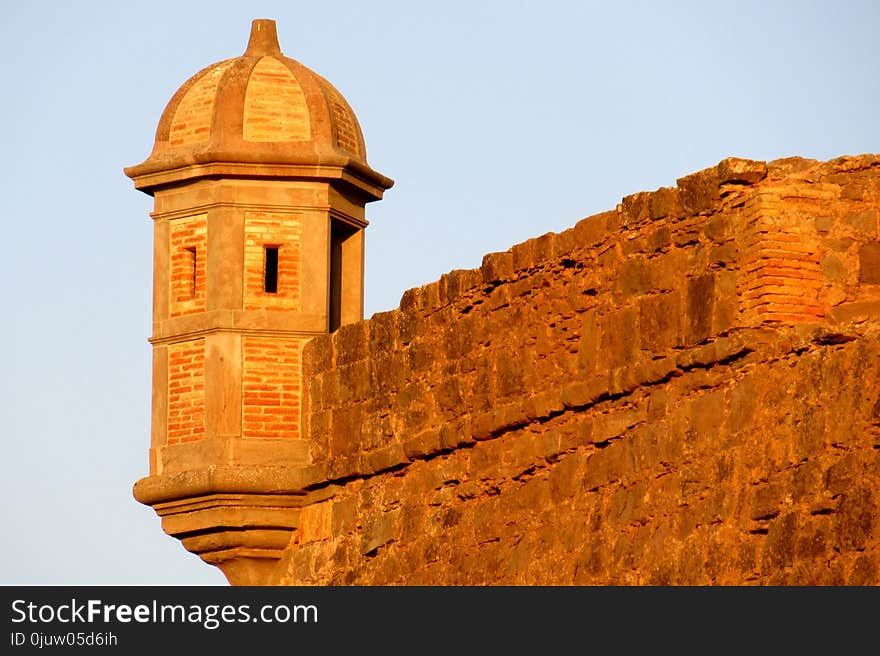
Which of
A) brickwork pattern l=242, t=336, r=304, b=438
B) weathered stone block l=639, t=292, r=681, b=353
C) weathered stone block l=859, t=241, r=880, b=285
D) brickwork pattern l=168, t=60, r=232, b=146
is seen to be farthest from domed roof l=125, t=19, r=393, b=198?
weathered stone block l=859, t=241, r=880, b=285

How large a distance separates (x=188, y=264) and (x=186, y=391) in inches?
31.5

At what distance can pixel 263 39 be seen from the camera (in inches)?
660

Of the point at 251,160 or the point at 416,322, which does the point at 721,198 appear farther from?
the point at 251,160

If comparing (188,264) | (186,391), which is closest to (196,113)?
Result: (188,264)

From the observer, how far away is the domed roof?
1605cm

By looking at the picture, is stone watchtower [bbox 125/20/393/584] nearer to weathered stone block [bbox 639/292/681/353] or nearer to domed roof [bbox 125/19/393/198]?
domed roof [bbox 125/19/393/198]

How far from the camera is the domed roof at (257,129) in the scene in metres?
16.0

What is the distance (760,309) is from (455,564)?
2967mm

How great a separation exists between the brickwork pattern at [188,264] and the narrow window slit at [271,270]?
15.1 inches

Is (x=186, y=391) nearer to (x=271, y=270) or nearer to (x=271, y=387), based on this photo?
(x=271, y=387)

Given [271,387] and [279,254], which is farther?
[279,254]

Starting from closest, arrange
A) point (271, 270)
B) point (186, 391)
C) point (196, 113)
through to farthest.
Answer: point (186, 391), point (271, 270), point (196, 113)

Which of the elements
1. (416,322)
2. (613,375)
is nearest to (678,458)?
(613,375)

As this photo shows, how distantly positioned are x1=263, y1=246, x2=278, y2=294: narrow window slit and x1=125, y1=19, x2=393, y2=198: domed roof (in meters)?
0.49
